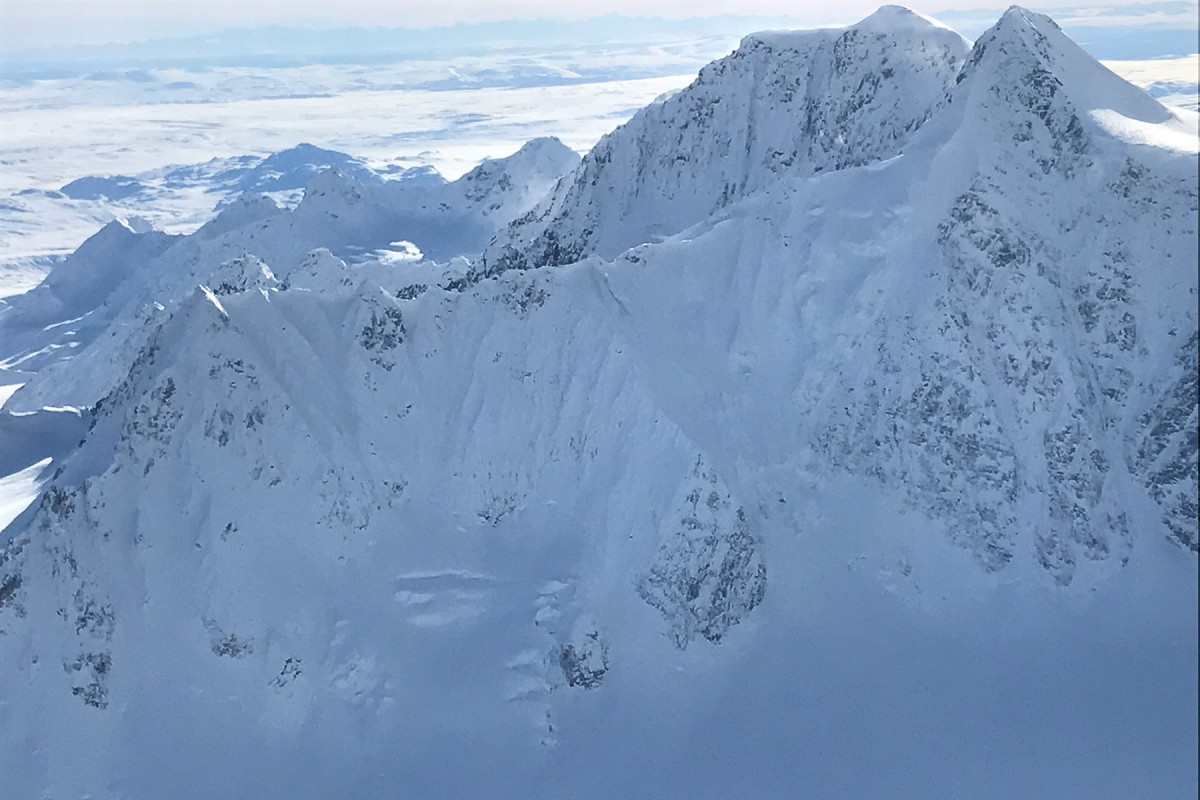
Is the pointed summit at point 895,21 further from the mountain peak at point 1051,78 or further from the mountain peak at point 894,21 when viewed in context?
the mountain peak at point 1051,78

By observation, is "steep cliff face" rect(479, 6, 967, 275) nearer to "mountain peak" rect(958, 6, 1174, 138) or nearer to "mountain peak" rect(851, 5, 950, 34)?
"mountain peak" rect(851, 5, 950, 34)

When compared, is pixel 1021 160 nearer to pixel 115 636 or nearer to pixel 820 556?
pixel 820 556

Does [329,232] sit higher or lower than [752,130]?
lower

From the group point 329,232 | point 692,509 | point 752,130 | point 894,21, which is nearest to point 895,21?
point 894,21

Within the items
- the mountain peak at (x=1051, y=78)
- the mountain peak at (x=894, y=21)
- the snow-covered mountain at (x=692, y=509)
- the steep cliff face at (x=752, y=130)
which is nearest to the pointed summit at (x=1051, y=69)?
the mountain peak at (x=1051, y=78)

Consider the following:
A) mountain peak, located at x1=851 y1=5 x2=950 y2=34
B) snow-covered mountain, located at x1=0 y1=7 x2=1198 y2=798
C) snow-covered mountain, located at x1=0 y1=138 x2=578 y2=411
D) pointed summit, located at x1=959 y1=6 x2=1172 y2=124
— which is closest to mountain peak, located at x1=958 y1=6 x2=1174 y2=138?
pointed summit, located at x1=959 y1=6 x2=1172 y2=124

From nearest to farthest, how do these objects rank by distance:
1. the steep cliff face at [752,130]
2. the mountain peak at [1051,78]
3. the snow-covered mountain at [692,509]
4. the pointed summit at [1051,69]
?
the snow-covered mountain at [692,509], the mountain peak at [1051,78], the pointed summit at [1051,69], the steep cliff face at [752,130]

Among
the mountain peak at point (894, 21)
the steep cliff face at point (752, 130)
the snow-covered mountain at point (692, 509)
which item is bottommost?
the snow-covered mountain at point (692, 509)

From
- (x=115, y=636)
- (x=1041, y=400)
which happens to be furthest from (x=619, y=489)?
(x=115, y=636)

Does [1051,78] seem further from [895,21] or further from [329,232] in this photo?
[329,232]
